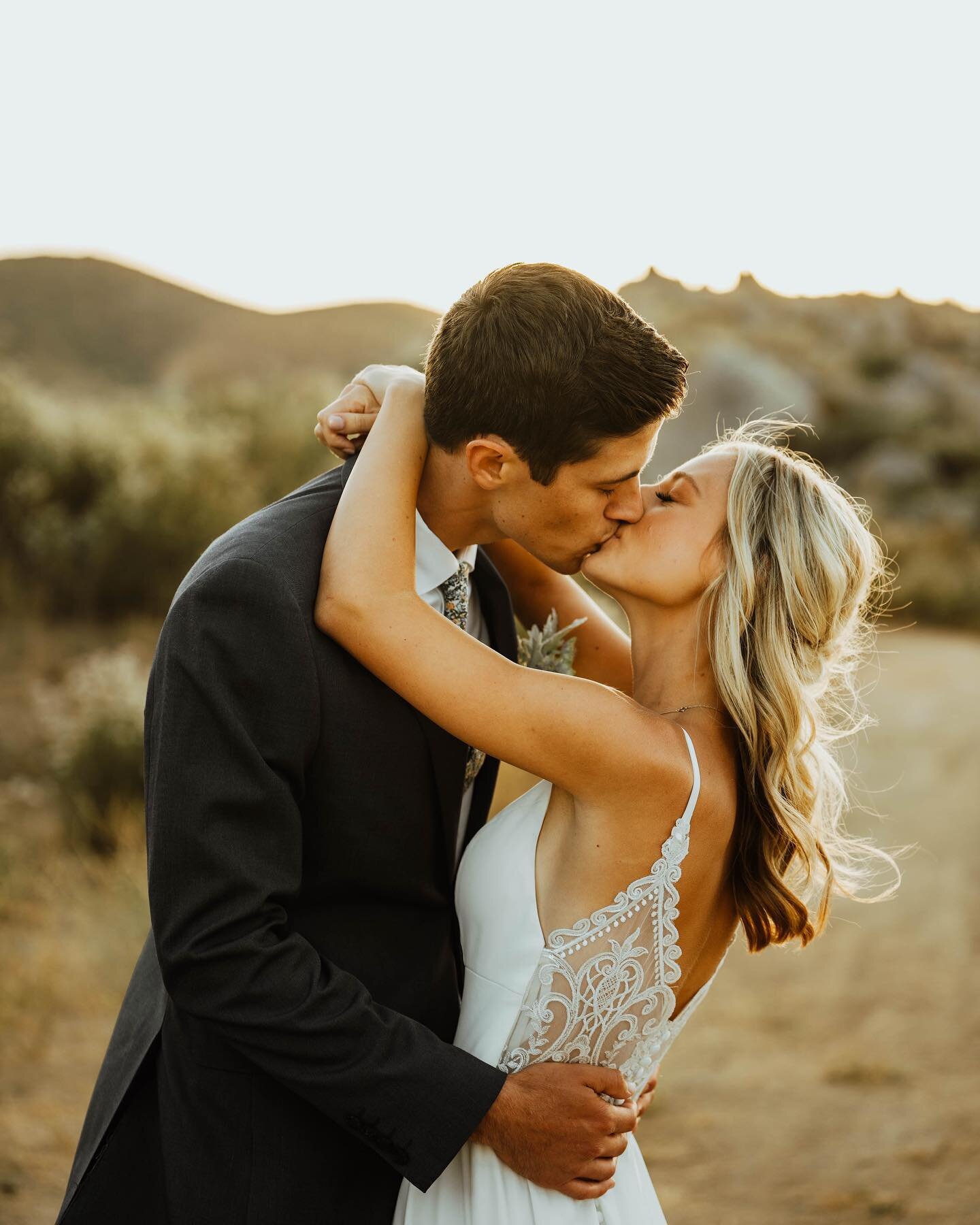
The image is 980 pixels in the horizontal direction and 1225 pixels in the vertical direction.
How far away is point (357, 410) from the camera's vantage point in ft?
7.82

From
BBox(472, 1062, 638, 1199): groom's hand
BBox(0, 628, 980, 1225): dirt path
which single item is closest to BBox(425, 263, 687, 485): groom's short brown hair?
BBox(472, 1062, 638, 1199): groom's hand

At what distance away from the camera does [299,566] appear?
1.91 meters

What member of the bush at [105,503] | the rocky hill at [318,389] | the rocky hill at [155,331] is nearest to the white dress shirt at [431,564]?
the rocky hill at [318,389]

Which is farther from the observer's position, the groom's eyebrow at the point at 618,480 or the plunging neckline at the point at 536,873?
the groom's eyebrow at the point at 618,480

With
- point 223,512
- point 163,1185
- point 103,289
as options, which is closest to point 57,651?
point 223,512

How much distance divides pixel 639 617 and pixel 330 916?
3.04ft

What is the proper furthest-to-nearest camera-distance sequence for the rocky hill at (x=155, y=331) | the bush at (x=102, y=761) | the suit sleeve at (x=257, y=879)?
the rocky hill at (x=155, y=331) → the bush at (x=102, y=761) → the suit sleeve at (x=257, y=879)

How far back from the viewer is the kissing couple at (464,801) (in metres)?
1.78

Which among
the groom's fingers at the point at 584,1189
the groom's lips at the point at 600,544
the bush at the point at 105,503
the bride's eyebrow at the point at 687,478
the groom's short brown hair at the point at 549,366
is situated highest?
the groom's short brown hair at the point at 549,366

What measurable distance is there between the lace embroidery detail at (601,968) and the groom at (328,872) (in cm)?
7

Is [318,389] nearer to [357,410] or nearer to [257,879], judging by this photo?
[357,410]

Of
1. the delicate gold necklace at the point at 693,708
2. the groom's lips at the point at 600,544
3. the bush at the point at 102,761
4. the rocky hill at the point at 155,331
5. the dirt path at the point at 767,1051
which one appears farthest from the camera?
the rocky hill at the point at 155,331

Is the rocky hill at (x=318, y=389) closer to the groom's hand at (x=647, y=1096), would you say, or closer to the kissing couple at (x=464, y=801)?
the kissing couple at (x=464, y=801)

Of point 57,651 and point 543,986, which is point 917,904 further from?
point 57,651
